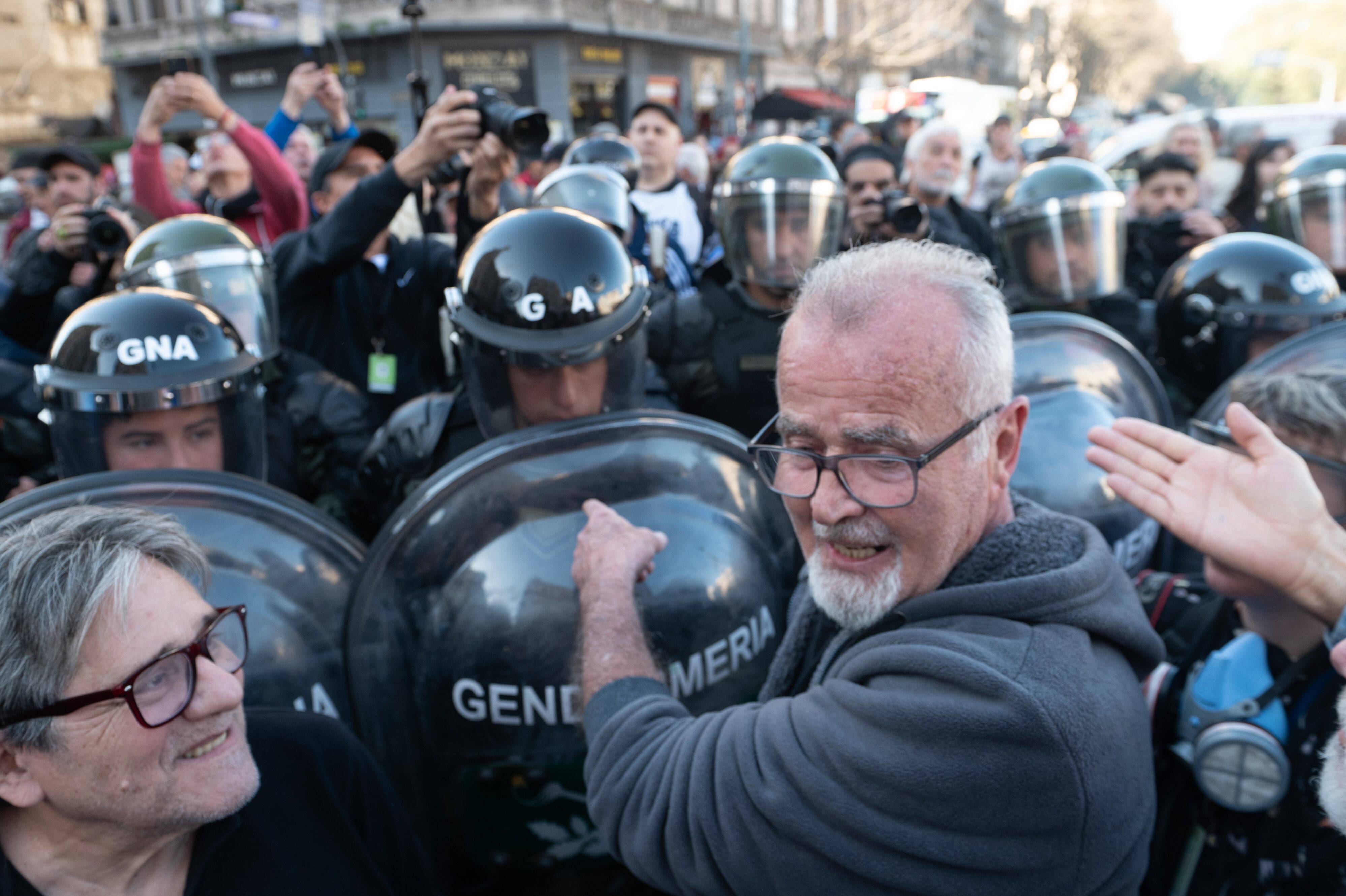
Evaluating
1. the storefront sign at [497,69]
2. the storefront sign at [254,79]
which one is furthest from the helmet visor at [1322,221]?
the storefront sign at [254,79]

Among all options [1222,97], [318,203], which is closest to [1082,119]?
[318,203]

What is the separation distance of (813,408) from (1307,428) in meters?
1.14

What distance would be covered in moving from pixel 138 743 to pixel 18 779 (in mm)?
150

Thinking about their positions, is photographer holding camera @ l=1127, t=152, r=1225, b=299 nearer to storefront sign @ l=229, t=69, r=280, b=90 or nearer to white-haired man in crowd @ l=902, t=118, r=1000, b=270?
white-haired man in crowd @ l=902, t=118, r=1000, b=270

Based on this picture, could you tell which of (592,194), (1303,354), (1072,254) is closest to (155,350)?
(592,194)

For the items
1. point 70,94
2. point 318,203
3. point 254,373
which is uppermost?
point 70,94

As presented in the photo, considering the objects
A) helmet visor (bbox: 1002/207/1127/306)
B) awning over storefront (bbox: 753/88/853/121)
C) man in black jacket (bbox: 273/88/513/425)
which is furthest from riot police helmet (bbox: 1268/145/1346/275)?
awning over storefront (bbox: 753/88/853/121)

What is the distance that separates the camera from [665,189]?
6.00 metres

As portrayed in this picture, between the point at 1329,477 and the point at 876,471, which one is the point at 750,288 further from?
the point at 876,471

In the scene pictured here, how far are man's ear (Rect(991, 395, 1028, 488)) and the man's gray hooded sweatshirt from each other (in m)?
0.10

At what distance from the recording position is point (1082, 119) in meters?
33.0

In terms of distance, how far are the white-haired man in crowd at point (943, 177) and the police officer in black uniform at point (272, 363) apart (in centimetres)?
364

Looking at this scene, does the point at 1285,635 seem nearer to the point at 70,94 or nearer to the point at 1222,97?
the point at 70,94

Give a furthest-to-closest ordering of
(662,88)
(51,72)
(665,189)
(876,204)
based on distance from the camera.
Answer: (662,88)
(51,72)
(665,189)
(876,204)
